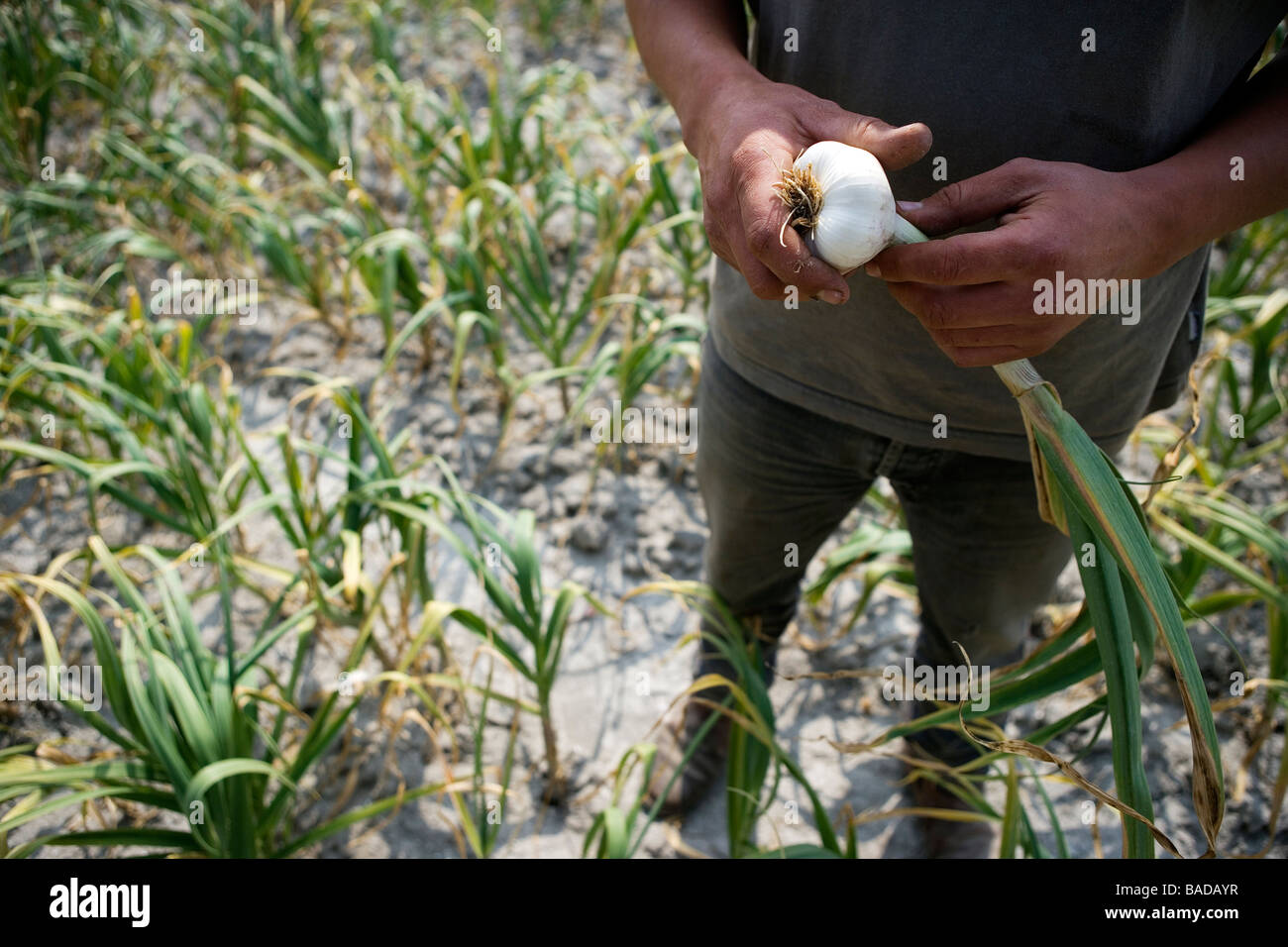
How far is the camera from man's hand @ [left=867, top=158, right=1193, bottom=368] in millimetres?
548

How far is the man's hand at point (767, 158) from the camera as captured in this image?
1.84 feet

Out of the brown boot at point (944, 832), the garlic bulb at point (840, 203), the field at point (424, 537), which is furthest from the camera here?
the brown boot at point (944, 832)

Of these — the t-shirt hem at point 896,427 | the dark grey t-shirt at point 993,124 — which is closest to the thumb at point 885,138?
the dark grey t-shirt at point 993,124

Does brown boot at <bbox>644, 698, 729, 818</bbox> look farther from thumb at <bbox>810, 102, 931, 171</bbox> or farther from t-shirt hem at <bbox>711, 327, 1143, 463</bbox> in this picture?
thumb at <bbox>810, 102, 931, 171</bbox>

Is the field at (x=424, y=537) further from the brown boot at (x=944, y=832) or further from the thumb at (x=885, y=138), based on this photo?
the thumb at (x=885, y=138)

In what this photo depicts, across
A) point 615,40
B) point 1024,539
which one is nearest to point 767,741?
point 1024,539

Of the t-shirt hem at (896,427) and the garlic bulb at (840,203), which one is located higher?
the garlic bulb at (840,203)

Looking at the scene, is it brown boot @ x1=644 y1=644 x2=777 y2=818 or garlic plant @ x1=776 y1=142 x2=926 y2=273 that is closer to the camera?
garlic plant @ x1=776 y1=142 x2=926 y2=273

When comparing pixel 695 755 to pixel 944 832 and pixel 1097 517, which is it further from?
pixel 1097 517

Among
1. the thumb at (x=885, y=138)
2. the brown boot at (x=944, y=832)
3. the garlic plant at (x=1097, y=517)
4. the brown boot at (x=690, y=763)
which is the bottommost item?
the brown boot at (x=944, y=832)

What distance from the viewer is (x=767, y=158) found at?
578mm

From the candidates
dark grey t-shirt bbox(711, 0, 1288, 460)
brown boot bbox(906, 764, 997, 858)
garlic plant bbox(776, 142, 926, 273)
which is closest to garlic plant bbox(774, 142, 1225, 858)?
garlic plant bbox(776, 142, 926, 273)

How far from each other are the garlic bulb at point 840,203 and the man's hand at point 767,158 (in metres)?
0.01

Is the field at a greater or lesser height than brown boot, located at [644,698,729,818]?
greater
